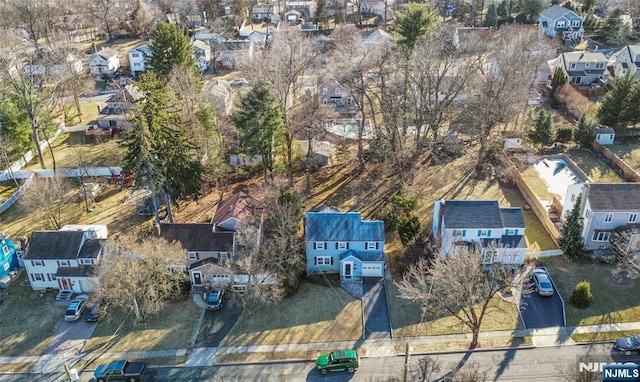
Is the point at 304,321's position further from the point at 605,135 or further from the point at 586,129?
the point at 605,135

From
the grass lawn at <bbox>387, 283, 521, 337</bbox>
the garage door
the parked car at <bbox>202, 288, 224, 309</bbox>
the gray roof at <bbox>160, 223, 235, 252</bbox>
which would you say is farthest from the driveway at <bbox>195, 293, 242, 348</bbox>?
the grass lawn at <bbox>387, 283, 521, 337</bbox>

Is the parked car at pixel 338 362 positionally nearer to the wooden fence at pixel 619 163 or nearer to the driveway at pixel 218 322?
the driveway at pixel 218 322

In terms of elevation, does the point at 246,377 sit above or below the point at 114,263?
below

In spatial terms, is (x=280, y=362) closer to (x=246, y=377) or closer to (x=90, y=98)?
(x=246, y=377)

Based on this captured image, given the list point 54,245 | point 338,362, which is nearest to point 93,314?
point 54,245

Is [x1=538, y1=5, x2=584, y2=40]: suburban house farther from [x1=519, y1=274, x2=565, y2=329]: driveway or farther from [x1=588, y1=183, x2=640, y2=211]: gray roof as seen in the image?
[x1=519, y1=274, x2=565, y2=329]: driveway

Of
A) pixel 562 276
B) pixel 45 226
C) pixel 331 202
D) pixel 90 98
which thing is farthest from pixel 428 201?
pixel 90 98

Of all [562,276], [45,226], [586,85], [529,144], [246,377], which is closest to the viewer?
[246,377]

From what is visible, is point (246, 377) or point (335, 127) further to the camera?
point (335, 127)
